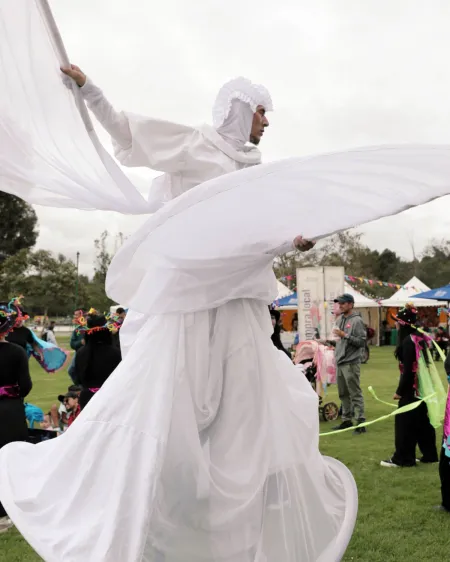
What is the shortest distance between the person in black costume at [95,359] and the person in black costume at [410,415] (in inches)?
112

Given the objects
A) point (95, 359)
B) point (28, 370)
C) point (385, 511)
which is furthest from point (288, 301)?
point (28, 370)

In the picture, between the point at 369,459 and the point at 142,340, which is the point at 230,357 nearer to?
the point at 142,340

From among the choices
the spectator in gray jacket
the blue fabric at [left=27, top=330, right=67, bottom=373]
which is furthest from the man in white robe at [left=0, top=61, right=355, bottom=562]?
the spectator in gray jacket

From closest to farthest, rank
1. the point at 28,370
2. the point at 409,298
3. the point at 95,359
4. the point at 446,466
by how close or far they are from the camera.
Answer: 1. the point at 446,466
2. the point at 28,370
3. the point at 95,359
4. the point at 409,298

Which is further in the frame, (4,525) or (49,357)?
(49,357)

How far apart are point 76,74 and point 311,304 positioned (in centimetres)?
1555

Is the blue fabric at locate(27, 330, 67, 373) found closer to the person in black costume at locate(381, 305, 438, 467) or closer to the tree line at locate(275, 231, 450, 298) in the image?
the person in black costume at locate(381, 305, 438, 467)

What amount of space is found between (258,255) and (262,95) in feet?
2.79

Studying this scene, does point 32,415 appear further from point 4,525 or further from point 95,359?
point 4,525

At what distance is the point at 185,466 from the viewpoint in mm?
2289

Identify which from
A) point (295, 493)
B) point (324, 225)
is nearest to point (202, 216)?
point (324, 225)

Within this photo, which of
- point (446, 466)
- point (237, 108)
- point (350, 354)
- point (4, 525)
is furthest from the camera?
point (350, 354)

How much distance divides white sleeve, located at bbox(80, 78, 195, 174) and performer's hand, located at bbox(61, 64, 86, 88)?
0.02m

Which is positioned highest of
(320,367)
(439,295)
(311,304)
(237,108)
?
(439,295)
